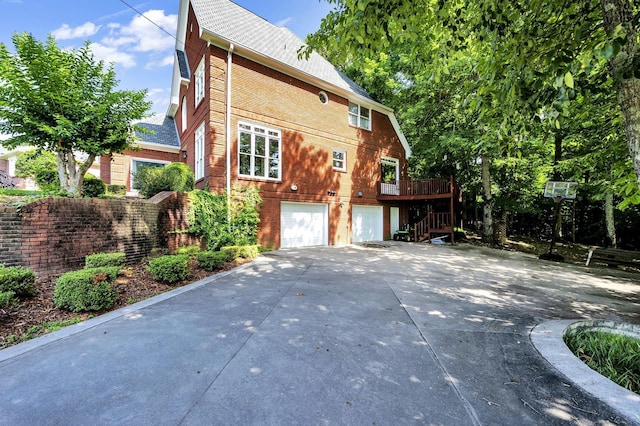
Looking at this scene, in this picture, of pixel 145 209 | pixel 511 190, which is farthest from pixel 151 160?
pixel 511 190

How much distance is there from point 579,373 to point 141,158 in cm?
1617

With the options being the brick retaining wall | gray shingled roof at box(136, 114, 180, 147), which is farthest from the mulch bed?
gray shingled roof at box(136, 114, 180, 147)

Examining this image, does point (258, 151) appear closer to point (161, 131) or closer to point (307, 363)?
point (161, 131)

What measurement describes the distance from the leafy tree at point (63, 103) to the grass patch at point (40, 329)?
491 cm

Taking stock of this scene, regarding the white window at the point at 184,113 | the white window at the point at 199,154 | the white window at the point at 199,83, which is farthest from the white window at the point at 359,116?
the white window at the point at 184,113

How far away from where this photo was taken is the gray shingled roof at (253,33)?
9664 mm

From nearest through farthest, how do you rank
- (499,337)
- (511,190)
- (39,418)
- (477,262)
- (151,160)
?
(39,418), (499,337), (477,262), (151,160), (511,190)

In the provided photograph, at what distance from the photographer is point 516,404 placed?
209cm

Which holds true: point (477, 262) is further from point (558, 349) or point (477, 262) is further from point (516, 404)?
point (516, 404)

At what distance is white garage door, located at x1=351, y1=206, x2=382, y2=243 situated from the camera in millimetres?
13930

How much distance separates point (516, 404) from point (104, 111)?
9.55 metres

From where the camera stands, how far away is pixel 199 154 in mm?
10820

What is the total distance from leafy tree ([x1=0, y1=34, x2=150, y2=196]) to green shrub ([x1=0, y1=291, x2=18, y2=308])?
14.1 ft

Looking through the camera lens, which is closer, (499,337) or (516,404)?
(516,404)
